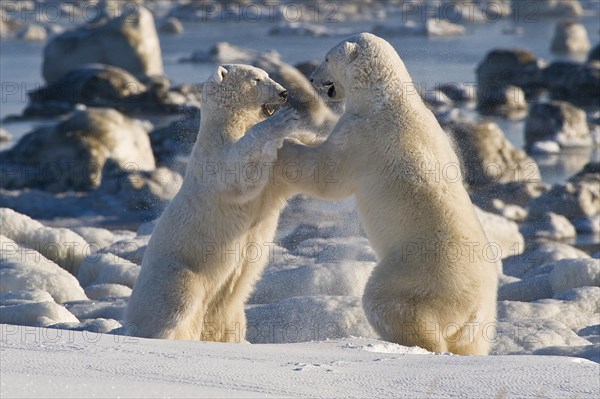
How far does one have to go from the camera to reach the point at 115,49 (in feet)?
120

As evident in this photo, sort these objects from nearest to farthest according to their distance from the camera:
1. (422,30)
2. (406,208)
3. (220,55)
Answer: (406,208)
(220,55)
(422,30)

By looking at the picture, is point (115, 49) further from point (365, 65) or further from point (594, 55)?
point (365, 65)

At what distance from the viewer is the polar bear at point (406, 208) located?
6.07 metres

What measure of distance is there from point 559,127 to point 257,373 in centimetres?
2094

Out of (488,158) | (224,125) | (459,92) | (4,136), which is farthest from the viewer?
(459,92)

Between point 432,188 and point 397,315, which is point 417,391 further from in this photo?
point 432,188

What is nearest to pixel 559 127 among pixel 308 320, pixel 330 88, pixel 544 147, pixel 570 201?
pixel 544 147

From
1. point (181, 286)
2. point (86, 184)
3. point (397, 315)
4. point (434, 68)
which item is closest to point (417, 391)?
point (397, 315)

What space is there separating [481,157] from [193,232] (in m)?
13.8

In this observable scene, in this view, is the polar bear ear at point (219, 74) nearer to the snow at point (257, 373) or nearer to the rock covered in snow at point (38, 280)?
the snow at point (257, 373)

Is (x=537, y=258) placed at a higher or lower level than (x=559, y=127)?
higher

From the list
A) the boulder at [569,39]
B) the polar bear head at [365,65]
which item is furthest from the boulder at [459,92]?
the polar bear head at [365,65]

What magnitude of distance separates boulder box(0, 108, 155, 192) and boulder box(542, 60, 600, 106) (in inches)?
661

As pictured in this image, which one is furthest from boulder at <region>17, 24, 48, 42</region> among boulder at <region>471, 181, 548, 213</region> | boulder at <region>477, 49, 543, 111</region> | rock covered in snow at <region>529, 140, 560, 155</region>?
boulder at <region>471, 181, 548, 213</region>
